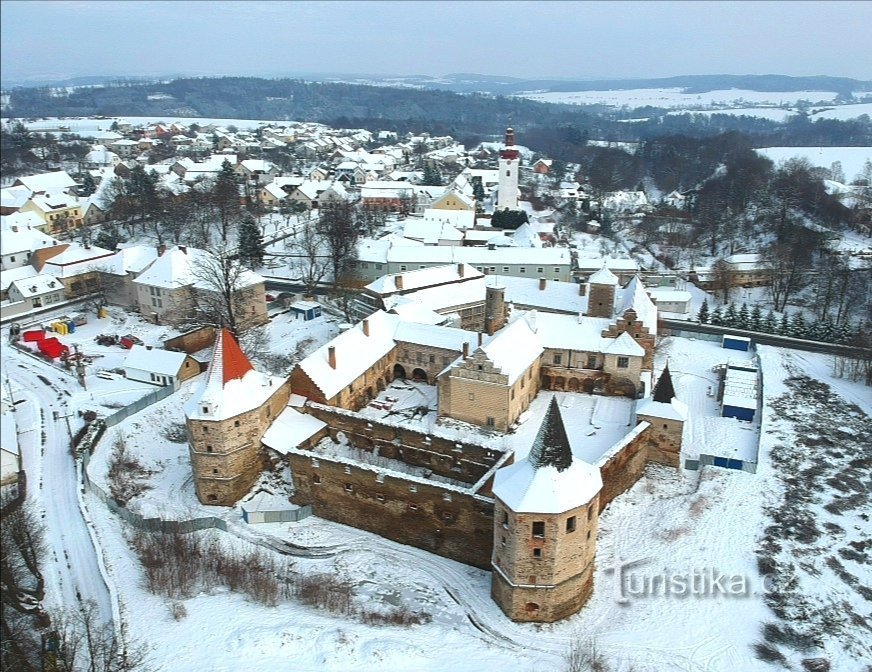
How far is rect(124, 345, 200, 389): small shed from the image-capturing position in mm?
43844

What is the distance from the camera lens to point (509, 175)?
95.0 m

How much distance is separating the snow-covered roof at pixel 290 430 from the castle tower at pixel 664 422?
17.8 metres

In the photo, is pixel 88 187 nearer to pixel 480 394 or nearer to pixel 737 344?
pixel 480 394

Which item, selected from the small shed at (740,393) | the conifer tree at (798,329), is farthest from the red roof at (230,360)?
the conifer tree at (798,329)

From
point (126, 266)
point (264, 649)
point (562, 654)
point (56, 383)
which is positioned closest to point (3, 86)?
point (264, 649)

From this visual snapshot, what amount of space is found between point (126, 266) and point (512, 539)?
47857 millimetres

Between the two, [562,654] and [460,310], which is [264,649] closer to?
[562,654]

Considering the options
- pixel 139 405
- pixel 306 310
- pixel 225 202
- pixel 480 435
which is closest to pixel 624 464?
pixel 480 435

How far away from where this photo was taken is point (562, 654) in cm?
2464

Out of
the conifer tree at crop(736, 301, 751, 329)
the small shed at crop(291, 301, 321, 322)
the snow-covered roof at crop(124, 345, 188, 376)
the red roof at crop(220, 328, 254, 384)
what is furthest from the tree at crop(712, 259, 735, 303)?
the snow-covered roof at crop(124, 345, 188, 376)

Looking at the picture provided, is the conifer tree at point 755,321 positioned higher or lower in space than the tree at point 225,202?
lower

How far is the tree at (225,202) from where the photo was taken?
77481 millimetres

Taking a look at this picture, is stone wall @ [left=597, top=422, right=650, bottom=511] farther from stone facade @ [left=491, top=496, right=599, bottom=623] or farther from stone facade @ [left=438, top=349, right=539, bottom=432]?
stone facade @ [left=438, top=349, right=539, bottom=432]

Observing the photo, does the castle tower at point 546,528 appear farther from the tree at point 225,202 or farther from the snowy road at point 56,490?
the tree at point 225,202
